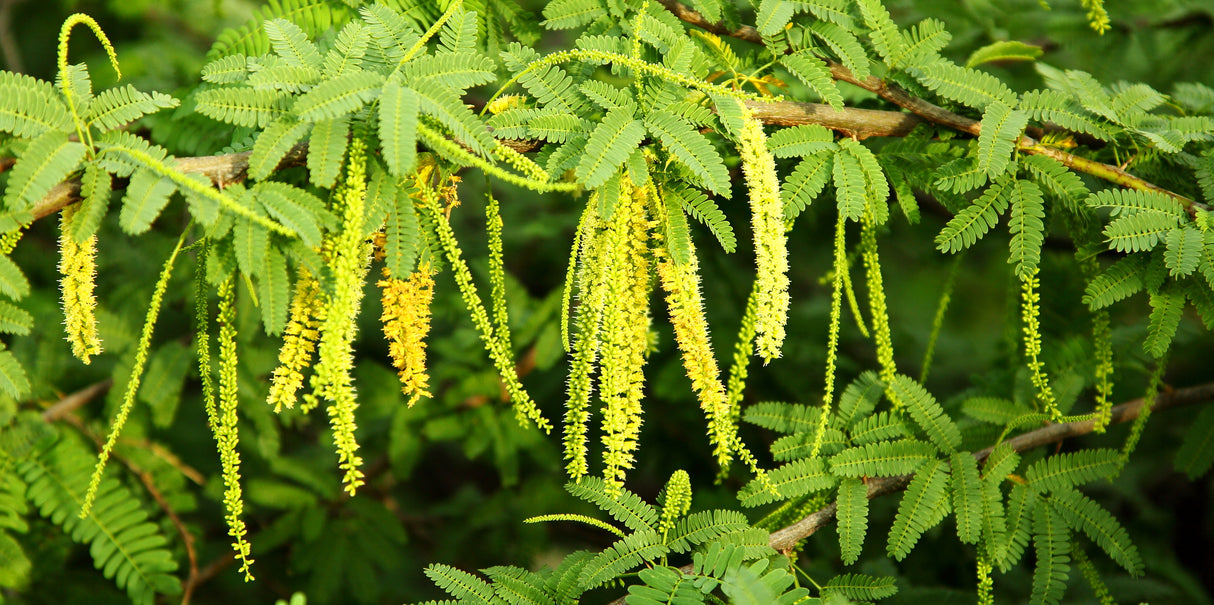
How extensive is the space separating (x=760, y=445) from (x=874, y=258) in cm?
202

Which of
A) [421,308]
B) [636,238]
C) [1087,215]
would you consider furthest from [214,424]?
[1087,215]

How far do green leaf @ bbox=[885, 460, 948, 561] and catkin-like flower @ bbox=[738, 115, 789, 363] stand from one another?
0.84 m

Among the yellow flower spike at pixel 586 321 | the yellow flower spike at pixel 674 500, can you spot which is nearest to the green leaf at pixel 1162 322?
the yellow flower spike at pixel 674 500

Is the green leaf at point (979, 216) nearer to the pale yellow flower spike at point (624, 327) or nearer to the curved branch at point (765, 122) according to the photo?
the curved branch at point (765, 122)

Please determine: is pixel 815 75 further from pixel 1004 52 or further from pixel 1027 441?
pixel 1027 441

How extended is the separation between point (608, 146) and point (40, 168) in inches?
46.1

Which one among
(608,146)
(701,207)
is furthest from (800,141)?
(608,146)

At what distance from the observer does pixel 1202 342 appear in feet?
13.3

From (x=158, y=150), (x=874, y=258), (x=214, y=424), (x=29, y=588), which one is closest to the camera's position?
(x=158, y=150)

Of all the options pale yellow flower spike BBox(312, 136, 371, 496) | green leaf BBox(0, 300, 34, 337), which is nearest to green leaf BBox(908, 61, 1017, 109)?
pale yellow flower spike BBox(312, 136, 371, 496)

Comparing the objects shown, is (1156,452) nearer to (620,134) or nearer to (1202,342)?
(1202,342)

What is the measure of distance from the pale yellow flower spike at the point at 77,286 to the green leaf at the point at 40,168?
0.11m

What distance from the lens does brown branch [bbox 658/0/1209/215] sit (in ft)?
7.64

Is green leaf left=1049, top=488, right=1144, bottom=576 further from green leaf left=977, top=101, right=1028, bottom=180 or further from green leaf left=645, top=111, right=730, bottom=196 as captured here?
green leaf left=645, top=111, right=730, bottom=196
